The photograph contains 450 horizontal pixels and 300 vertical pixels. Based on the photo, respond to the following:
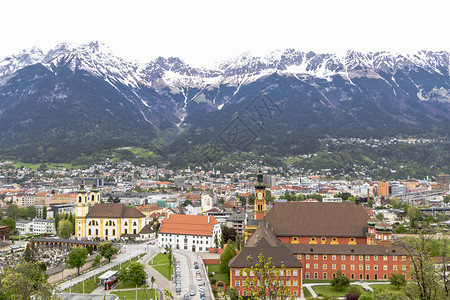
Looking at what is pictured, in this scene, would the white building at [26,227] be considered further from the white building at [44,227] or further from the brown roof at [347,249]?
the brown roof at [347,249]

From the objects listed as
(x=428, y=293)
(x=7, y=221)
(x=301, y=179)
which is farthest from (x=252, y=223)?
(x=301, y=179)

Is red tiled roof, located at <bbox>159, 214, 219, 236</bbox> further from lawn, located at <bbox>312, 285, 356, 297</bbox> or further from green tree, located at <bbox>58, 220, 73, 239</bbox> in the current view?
lawn, located at <bbox>312, 285, 356, 297</bbox>

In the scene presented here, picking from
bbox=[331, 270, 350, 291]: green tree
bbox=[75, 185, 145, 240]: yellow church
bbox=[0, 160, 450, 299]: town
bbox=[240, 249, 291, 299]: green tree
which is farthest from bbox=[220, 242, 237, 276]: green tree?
bbox=[75, 185, 145, 240]: yellow church

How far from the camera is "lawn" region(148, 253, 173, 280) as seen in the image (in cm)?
5081

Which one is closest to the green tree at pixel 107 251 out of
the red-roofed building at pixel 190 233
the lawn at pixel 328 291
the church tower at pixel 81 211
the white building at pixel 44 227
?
the red-roofed building at pixel 190 233

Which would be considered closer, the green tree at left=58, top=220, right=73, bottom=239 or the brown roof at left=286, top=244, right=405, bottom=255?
the brown roof at left=286, top=244, right=405, bottom=255

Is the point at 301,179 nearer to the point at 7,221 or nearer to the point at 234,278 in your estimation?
the point at 7,221

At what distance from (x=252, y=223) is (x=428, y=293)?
36.4 meters

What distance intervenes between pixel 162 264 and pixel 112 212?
2989 centimetres

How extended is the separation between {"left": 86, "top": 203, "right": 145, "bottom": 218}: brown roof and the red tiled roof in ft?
40.5

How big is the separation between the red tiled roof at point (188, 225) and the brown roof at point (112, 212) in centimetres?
1235

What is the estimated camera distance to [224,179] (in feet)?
655

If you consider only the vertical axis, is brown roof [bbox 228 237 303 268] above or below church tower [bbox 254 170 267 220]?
below

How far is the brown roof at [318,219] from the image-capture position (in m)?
54.3
